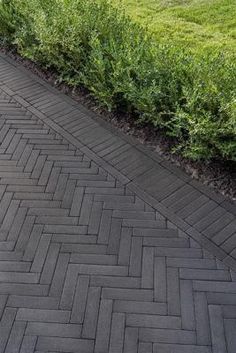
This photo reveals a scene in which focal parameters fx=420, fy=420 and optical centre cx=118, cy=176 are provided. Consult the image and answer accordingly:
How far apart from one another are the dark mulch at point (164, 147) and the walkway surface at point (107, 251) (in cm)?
12

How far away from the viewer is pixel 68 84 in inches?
246

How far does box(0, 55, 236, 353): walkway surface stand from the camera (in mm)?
3137

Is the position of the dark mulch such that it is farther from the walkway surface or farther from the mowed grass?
the mowed grass

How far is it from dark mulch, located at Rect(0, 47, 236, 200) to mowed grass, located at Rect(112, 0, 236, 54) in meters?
2.05

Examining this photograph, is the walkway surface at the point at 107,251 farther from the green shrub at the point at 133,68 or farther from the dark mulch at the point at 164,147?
the green shrub at the point at 133,68

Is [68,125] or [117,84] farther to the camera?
[68,125]

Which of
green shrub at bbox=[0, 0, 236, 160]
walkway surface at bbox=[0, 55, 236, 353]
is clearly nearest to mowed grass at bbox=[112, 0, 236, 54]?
green shrub at bbox=[0, 0, 236, 160]

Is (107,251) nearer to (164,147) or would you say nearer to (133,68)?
(164,147)

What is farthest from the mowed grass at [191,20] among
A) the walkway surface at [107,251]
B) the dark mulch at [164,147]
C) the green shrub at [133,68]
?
the walkway surface at [107,251]

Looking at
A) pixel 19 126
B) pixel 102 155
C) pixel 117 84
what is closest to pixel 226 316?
pixel 102 155

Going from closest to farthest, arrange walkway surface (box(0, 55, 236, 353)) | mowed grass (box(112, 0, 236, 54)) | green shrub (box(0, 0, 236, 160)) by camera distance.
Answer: walkway surface (box(0, 55, 236, 353))
green shrub (box(0, 0, 236, 160))
mowed grass (box(112, 0, 236, 54))

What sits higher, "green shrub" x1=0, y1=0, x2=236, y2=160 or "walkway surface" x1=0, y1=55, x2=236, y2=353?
"green shrub" x1=0, y1=0, x2=236, y2=160

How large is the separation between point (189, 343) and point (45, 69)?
5007 millimetres

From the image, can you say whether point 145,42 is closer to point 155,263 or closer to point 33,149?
point 33,149
